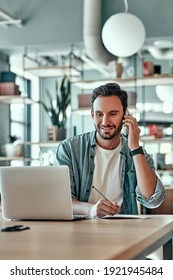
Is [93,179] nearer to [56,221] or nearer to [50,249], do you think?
[56,221]

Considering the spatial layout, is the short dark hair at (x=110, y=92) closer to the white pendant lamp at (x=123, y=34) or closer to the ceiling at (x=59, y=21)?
the white pendant lamp at (x=123, y=34)

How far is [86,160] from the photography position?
254 centimetres

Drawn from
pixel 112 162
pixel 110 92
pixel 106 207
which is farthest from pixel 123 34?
pixel 106 207

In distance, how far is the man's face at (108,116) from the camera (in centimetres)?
248

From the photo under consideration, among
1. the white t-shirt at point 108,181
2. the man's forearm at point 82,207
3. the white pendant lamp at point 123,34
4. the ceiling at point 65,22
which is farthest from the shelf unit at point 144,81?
the man's forearm at point 82,207

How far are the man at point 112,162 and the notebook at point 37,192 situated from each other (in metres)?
0.25

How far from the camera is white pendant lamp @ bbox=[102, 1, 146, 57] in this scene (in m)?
4.98

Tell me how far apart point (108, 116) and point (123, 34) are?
8.57 ft

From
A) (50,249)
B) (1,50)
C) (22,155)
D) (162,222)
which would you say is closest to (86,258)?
(50,249)

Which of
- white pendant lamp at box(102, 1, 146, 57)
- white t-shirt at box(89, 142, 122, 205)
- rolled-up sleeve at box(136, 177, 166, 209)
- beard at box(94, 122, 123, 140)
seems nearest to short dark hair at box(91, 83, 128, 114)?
beard at box(94, 122, 123, 140)

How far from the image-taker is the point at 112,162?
254cm

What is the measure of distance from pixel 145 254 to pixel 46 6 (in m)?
5.36

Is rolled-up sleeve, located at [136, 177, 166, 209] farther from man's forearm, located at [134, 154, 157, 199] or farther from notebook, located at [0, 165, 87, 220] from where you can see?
notebook, located at [0, 165, 87, 220]

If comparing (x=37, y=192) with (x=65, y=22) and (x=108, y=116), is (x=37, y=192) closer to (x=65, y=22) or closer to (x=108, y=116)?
(x=108, y=116)
